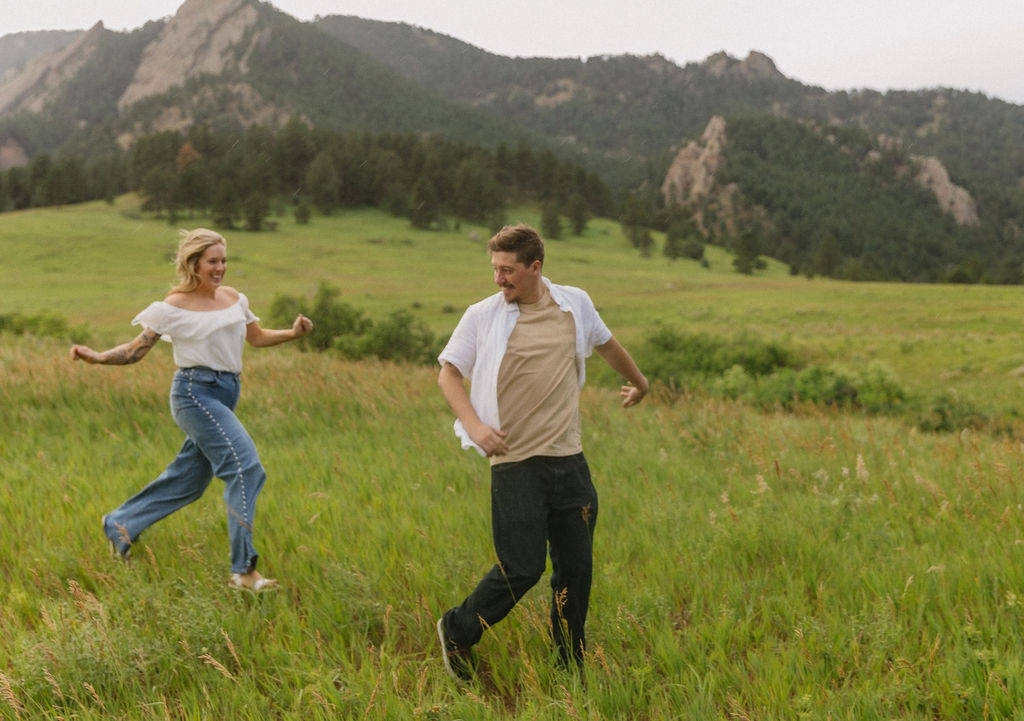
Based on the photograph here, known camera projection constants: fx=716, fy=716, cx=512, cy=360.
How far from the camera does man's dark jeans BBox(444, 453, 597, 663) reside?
10.1 ft

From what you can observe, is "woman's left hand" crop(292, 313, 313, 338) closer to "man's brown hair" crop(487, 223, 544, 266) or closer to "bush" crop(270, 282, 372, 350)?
"man's brown hair" crop(487, 223, 544, 266)

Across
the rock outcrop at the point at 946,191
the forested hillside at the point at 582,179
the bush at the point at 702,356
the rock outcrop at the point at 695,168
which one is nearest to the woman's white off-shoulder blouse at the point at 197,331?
the bush at the point at 702,356

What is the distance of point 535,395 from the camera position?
3121 millimetres

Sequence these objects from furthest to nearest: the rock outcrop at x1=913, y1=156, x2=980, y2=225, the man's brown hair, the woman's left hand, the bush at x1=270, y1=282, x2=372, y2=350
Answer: the rock outcrop at x1=913, y1=156, x2=980, y2=225 < the bush at x1=270, y1=282, x2=372, y2=350 < the woman's left hand < the man's brown hair

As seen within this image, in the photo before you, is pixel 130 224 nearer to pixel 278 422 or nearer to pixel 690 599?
pixel 278 422

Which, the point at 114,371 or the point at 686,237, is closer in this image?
the point at 114,371

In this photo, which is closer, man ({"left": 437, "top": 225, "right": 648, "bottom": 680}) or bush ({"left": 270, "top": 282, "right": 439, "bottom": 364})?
man ({"left": 437, "top": 225, "right": 648, "bottom": 680})

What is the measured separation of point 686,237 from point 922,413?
79.2 metres

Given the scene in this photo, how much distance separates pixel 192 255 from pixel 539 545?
2792 mm

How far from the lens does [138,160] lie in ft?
293

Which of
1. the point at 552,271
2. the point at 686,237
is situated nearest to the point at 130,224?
the point at 552,271

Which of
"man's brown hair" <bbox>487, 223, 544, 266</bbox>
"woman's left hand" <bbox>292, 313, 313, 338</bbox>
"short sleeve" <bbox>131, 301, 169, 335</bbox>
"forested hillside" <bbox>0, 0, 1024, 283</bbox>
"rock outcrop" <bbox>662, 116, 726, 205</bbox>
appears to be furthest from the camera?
"rock outcrop" <bbox>662, 116, 726, 205</bbox>

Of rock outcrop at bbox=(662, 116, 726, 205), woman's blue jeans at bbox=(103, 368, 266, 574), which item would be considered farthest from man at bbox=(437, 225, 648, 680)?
rock outcrop at bbox=(662, 116, 726, 205)

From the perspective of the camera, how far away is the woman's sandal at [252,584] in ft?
12.8
